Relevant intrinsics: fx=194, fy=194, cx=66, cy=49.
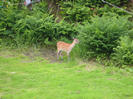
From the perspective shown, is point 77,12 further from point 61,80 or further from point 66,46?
→ point 61,80

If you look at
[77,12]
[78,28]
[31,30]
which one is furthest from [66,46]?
[77,12]

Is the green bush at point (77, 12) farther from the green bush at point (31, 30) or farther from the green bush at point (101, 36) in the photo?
the green bush at point (101, 36)

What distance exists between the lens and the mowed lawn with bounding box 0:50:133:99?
5695 mm

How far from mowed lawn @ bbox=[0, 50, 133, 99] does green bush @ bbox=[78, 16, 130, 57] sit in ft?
3.44

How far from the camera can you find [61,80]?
6.87m

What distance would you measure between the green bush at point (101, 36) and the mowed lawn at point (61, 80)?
1.05 meters

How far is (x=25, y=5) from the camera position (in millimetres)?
13641

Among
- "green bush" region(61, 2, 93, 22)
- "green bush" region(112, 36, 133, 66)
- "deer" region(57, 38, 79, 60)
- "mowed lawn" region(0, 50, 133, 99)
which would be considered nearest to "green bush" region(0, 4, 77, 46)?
"green bush" region(61, 2, 93, 22)

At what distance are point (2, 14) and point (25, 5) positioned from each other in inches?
84.6

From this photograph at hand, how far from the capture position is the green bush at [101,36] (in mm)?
9156

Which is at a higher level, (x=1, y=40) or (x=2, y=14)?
(x=2, y=14)

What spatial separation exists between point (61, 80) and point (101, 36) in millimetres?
3326

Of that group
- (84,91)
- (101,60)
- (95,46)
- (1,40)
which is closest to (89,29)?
(95,46)

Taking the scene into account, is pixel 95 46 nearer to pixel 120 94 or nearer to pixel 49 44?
pixel 49 44
